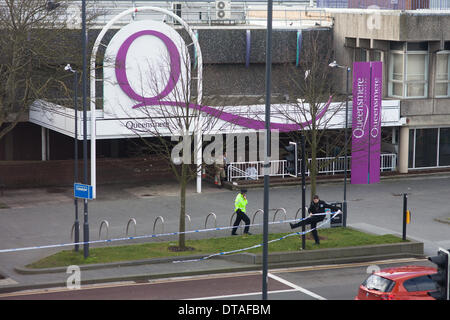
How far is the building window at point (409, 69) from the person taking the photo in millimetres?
37906

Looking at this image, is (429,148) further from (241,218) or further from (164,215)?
(241,218)

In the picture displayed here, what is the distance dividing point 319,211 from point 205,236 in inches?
151

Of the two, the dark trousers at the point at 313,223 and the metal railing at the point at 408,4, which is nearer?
the dark trousers at the point at 313,223

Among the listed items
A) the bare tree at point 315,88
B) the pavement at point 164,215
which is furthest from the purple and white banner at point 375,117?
the bare tree at point 315,88

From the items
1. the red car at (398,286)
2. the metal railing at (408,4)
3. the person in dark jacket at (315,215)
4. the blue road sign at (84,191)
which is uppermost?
the metal railing at (408,4)

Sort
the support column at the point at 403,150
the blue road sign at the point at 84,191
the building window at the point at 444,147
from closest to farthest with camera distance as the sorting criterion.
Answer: the blue road sign at the point at 84,191 → the support column at the point at 403,150 → the building window at the point at 444,147

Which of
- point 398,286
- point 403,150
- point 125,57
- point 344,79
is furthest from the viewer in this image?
point 344,79

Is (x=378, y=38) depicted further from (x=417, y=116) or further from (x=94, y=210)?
(x=94, y=210)

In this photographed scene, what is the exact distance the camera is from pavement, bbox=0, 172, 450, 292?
841 inches

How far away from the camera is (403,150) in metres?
37.9

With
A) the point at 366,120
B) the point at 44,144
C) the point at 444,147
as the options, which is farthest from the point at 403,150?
the point at 44,144

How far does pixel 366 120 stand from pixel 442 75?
607 centimetres

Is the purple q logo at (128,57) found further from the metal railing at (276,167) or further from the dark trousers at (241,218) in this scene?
the dark trousers at (241,218)

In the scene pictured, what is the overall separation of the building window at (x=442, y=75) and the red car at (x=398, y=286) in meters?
23.2
